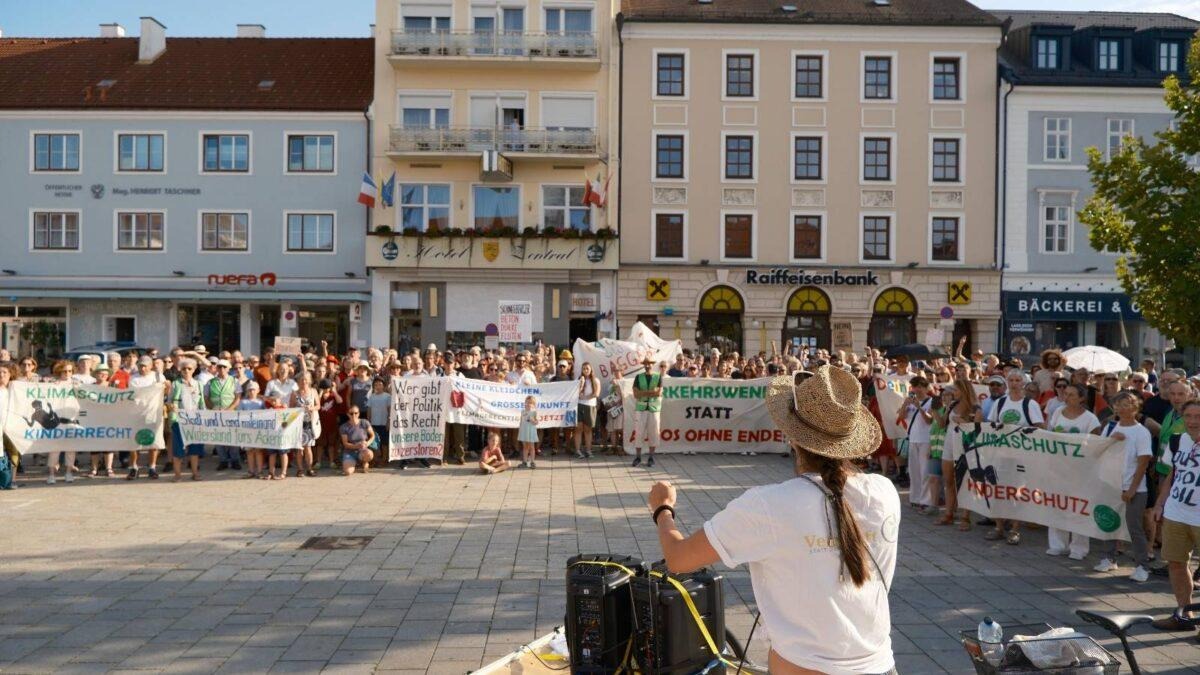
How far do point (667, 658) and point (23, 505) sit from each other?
10.8m

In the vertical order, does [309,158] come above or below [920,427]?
above

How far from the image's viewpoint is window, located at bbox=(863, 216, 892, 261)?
3616 cm

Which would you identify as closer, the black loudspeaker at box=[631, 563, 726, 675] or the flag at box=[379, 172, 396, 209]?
the black loudspeaker at box=[631, 563, 726, 675]

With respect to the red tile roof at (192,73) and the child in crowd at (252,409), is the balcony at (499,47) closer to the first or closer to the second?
the red tile roof at (192,73)

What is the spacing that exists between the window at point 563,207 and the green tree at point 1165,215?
2244 centimetres

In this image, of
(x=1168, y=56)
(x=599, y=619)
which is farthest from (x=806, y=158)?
(x=599, y=619)

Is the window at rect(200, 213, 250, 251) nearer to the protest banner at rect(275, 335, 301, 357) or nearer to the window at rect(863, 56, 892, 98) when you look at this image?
the protest banner at rect(275, 335, 301, 357)

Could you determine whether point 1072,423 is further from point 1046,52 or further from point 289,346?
point 1046,52

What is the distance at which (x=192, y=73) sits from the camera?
37125 mm

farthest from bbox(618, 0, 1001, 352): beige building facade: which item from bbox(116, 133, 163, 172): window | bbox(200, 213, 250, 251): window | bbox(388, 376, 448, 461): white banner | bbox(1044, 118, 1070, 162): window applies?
bbox(388, 376, 448, 461): white banner

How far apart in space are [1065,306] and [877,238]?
7.37 metres

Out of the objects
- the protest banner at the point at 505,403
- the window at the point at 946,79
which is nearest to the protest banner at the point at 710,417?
the protest banner at the point at 505,403

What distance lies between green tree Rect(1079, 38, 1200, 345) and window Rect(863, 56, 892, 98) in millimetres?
21689

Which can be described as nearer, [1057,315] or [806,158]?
[806,158]
